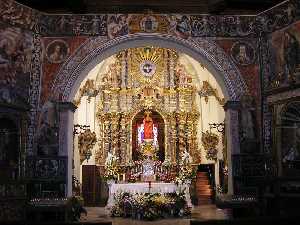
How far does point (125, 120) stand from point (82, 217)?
6358mm

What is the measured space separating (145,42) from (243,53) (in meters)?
3.14

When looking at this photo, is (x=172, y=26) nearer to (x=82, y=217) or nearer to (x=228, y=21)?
(x=228, y=21)

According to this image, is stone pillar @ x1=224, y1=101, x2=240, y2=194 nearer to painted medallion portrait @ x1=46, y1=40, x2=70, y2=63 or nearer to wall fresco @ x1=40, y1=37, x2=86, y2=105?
wall fresco @ x1=40, y1=37, x2=86, y2=105

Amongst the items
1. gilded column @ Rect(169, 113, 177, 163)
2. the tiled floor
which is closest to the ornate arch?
the tiled floor

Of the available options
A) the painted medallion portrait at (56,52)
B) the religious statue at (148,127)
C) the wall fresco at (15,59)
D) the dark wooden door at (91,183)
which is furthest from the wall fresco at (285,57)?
the dark wooden door at (91,183)

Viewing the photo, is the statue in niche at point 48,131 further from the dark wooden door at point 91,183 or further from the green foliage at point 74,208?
the dark wooden door at point 91,183

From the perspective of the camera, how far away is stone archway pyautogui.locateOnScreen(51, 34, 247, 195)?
12.6m

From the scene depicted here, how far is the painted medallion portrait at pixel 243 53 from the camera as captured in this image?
12922 mm

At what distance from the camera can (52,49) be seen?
41.9 ft

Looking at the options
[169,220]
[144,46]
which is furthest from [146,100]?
[169,220]

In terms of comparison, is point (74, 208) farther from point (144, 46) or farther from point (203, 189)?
point (203, 189)

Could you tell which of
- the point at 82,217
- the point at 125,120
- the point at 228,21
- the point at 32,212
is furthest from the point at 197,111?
the point at 32,212

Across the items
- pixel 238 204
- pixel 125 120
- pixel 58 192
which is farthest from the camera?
pixel 125 120

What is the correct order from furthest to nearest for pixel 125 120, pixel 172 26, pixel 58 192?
1. pixel 125 120
2. pixel 172 26
3. pixel 58 192
